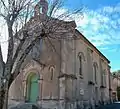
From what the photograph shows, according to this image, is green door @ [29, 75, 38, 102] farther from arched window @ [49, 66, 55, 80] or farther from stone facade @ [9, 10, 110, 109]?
arched window @ [49, 66, 55, 80]

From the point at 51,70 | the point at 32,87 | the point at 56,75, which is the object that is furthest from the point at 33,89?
the point at 56,75

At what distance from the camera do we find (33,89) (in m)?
19.4

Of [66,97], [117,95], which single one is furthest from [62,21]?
[117,95]

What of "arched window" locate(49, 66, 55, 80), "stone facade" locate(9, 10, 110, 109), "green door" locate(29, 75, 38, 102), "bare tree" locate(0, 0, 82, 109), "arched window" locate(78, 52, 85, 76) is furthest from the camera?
"arched window" locate(78, 52, 85, 76)

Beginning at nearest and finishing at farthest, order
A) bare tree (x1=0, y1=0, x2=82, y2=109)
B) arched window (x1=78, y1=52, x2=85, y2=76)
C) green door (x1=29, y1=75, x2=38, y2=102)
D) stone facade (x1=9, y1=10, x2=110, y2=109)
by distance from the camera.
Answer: bare tree (x1=0, y1=0, x2=82, y2=109)
stone facade (x1=9, y1=10, x2=110, y2=109)
green door (x1=29, y1=75, x2=38, y2=102)
arched window (x1=78, y1=52, x2=85, y2=76)

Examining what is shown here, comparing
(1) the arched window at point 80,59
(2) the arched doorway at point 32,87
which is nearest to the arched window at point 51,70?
(2) the arched doorway at point 32,87

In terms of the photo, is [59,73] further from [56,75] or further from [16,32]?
[16,32]

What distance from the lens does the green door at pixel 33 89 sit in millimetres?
18984

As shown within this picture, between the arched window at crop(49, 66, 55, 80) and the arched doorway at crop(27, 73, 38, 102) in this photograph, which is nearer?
the arched window at crop(49, 66, 55, 80)

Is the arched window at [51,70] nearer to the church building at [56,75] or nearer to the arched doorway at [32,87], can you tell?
the church building at [56,75]

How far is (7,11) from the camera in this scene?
41.5ft

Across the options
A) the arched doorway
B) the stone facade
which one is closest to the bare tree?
the stone facade

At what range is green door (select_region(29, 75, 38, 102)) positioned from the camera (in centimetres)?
1898

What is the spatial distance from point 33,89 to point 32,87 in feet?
0.90
